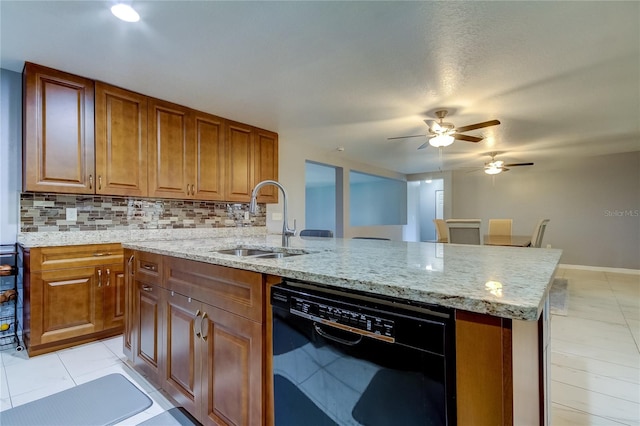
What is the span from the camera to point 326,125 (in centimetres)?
381

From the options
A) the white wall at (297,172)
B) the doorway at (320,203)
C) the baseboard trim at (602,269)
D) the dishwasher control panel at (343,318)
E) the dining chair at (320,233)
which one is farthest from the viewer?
the doorway at (320,203)

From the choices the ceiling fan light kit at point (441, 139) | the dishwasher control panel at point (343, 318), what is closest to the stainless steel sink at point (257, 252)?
the dishwasher control panel at point (343, 318)

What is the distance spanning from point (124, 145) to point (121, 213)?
679 millimetres

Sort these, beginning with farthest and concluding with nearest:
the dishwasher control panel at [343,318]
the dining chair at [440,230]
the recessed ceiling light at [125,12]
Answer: the dining chair at [440,230], the recessed ceiling light at [125,12], the dishwasher control panel at [343,318]

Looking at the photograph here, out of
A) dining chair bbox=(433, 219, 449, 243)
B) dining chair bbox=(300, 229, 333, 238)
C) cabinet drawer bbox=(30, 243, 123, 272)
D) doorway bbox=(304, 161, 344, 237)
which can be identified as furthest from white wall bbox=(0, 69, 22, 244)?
doorway bbox=(304, 161, 344, 237)

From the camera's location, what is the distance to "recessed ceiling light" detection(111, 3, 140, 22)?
1.66 m

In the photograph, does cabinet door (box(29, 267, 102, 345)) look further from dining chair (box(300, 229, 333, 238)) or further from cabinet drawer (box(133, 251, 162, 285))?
dining chair (box(300, 229, 333, 238))

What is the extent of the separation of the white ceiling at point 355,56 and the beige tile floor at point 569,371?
2.17 metres

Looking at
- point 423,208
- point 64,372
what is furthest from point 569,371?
point 423,208

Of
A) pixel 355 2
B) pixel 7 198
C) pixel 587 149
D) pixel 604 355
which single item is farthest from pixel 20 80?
pixel 587 149

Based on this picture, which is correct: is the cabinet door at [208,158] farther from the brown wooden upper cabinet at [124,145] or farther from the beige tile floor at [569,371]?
the beige tile floor at [569,371]

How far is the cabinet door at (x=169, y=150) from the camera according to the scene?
2.89 m

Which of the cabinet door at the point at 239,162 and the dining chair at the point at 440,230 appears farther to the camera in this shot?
the dining chair at the point at 440,230

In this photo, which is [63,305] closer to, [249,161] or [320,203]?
[249,161]
